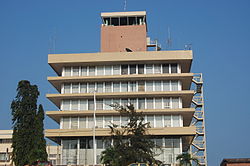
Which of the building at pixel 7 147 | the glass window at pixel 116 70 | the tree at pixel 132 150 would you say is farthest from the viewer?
the building at pixel 7 147

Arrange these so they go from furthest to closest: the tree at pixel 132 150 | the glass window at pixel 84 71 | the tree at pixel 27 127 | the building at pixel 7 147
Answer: the building at pixel 7 147
the glass window at pixel 84 71
the tree at pixel 27 127
the tree at pixel 132 150

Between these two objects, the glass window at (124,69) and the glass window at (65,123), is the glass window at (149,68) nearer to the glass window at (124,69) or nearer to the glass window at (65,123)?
the glass window at (124,69)

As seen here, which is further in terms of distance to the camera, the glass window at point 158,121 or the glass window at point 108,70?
the glass window at point 108,70

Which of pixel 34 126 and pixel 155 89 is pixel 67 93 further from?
pixel 155 89

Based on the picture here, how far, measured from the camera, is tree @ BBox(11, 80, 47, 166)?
59406 millimetres

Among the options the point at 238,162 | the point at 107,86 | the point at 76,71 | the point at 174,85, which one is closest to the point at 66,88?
the point at 76,71

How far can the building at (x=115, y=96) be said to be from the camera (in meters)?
64.6

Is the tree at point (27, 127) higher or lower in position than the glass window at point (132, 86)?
lower

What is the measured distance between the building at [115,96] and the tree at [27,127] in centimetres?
407

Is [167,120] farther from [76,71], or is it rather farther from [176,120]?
[76,71]

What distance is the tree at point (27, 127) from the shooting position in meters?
59.4

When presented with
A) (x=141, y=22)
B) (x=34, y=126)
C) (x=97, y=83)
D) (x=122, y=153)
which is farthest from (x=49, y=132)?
(x=141, y=22)

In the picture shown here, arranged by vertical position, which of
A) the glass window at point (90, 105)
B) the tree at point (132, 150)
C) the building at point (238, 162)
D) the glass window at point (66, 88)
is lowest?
the building at point (238, 162)

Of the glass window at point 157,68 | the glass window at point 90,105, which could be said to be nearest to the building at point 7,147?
the glass window at point 90,105
